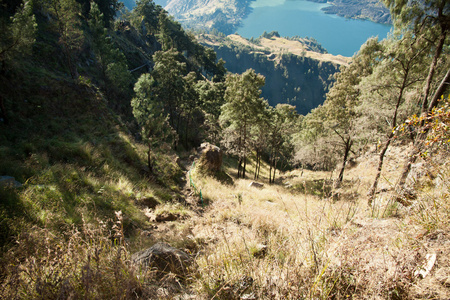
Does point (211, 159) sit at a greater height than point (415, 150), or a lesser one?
lesser

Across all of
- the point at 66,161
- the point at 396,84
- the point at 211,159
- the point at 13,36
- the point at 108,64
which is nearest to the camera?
the point at 66,161

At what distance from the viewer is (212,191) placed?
43.3ft

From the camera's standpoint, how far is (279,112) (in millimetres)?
21531

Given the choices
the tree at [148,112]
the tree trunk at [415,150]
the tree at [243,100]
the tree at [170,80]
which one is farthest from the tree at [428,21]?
the tree at [170,80]

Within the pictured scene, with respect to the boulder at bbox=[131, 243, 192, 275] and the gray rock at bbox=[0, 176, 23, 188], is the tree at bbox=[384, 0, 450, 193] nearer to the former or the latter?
the boulder at bbox=[131, 243, 192, 275]

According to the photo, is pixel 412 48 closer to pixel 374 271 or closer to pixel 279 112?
pixel 374 271

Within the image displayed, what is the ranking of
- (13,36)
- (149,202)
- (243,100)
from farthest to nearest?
(243,100), (13,36), (149,202)

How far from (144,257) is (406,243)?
3.72m

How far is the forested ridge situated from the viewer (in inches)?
90.6

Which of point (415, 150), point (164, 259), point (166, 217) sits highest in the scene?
point (415, 150)

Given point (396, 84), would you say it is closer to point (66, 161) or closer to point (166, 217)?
point (166, 217)

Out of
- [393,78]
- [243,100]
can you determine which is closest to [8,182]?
[243,100]

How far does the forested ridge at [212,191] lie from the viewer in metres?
2.30

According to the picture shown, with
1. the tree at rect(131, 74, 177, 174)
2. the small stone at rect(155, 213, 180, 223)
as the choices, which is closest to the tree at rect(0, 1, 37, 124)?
the tree at rect(131, 74, 177, 174)
